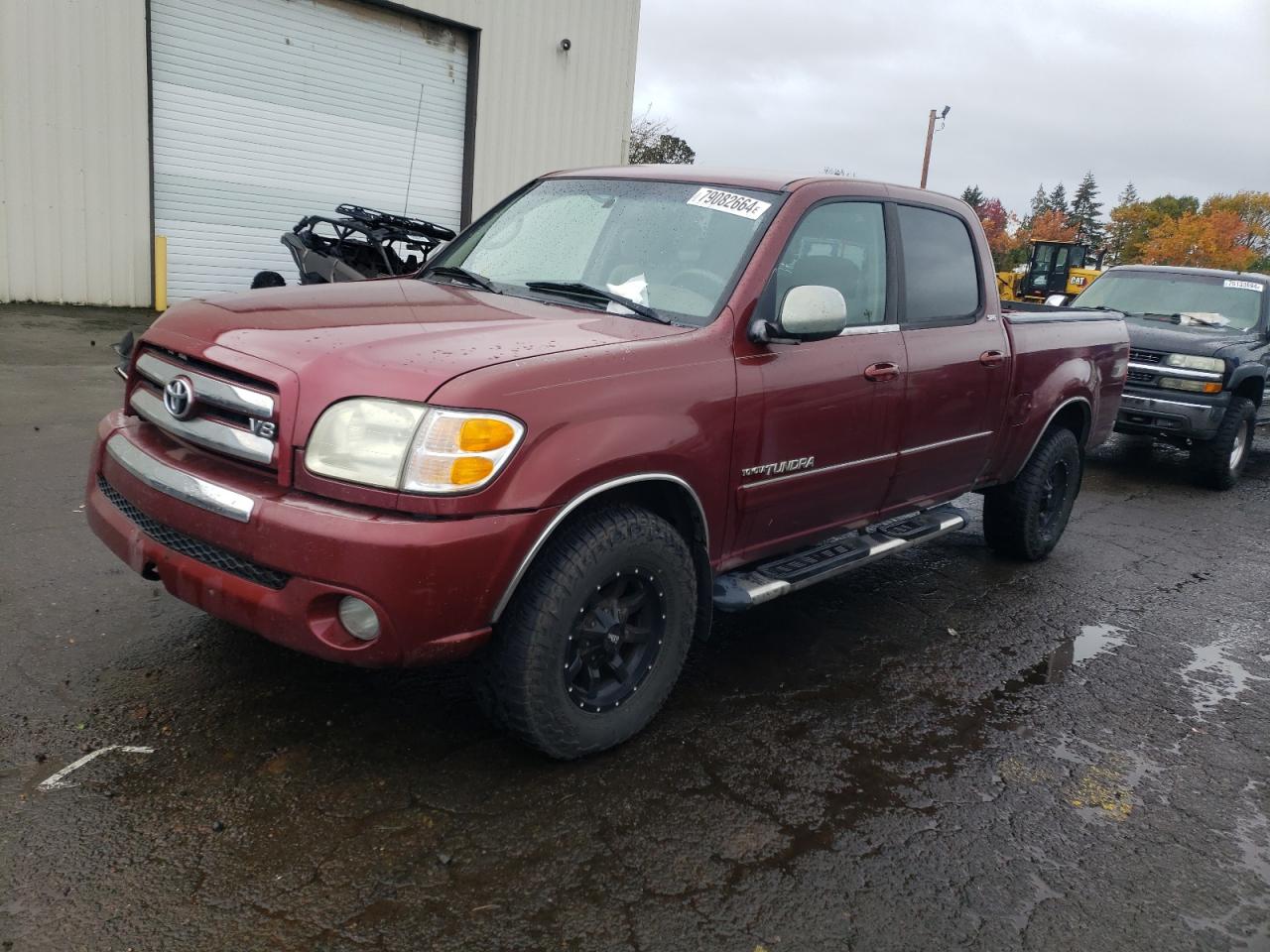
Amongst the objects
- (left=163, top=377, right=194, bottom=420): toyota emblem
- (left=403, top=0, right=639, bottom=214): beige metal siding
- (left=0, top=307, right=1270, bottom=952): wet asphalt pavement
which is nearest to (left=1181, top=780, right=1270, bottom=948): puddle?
(left=0, top=307, right=1270, bottom=952): wet asphalt pavement

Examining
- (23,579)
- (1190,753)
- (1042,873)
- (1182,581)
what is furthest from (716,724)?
(1182,581)

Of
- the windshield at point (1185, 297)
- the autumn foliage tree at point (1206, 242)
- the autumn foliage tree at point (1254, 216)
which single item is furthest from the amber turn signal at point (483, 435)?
the autumn foliage tree at point (1254, 216)

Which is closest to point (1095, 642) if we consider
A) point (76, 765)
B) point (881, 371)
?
point (881, 371)

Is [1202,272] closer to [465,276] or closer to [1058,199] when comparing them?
[465,276]

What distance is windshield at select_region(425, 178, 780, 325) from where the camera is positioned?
3602 mm

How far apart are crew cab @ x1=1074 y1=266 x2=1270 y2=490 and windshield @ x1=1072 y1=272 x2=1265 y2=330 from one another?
0.01 m

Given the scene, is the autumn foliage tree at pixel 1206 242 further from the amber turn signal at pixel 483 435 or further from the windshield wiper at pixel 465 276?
the amber turn signal at pixel 483 435

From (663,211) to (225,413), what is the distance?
182cm

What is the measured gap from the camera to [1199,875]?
2.88 metres

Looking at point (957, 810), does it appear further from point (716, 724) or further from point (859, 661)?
point (859, 661)

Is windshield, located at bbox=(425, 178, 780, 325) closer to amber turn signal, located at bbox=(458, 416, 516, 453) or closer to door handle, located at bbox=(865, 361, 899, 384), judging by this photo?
door handle, located at bbox=(865, 361, 899, 384)

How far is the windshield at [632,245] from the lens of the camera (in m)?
3.60

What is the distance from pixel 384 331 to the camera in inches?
118

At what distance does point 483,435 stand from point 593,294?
1.15 metres
